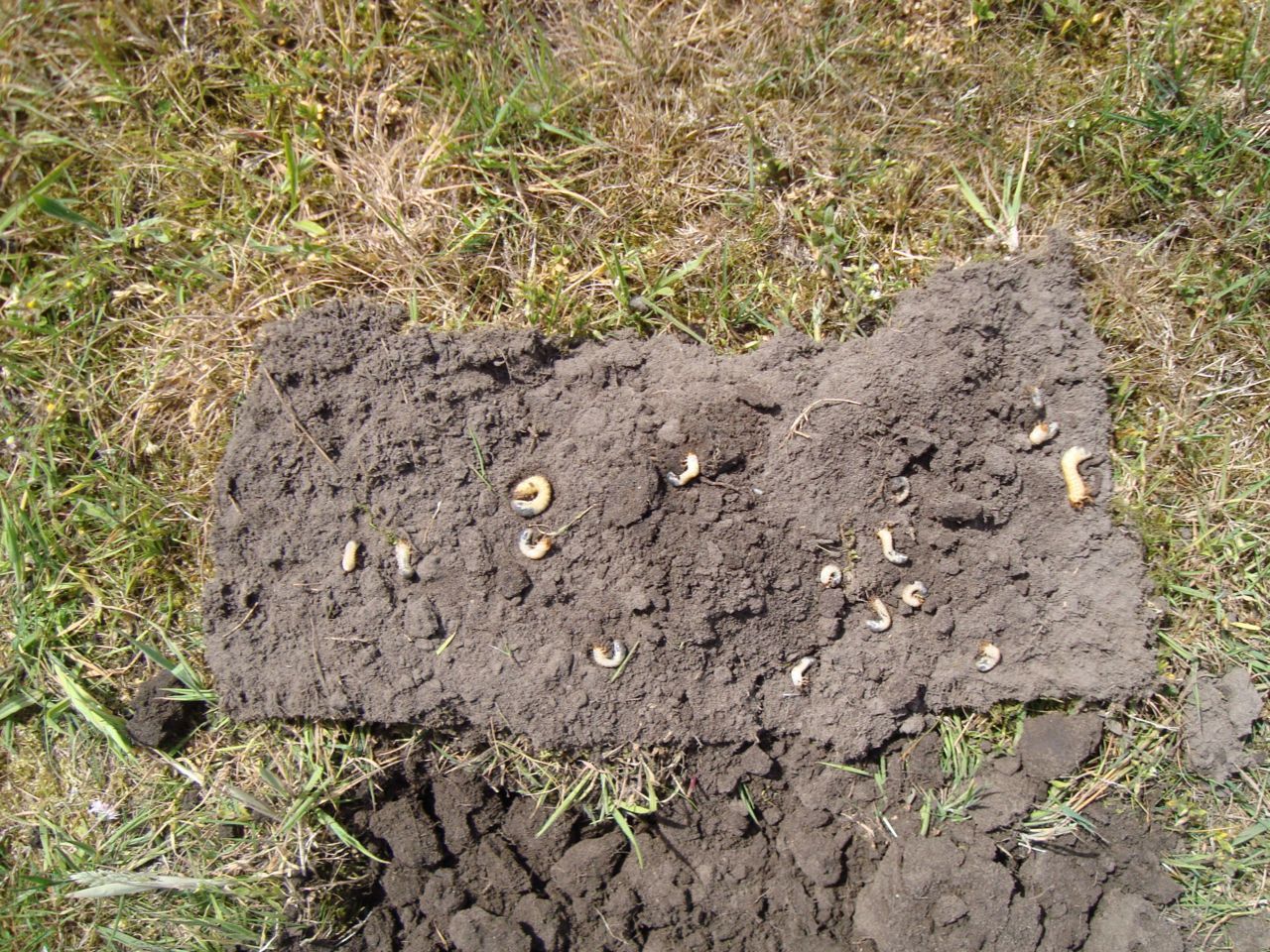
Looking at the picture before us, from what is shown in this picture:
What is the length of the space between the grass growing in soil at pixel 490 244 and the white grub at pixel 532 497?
0.63m

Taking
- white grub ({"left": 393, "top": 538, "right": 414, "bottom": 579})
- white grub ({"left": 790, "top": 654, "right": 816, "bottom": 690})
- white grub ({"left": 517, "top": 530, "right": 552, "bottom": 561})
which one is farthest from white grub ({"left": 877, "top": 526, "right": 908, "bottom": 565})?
white grub ({"left": 393, "top": 538, "right": 414, "bottom": 579})

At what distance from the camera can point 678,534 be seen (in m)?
2.56

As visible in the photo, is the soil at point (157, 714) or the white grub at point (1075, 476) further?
the soil at point (157, 714)

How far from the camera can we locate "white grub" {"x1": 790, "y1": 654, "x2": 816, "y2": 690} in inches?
104

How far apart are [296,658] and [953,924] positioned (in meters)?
2.36

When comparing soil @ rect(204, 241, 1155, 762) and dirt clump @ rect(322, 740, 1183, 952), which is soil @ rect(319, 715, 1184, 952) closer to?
dirt clump @ rect(322, 740, 1183, 952)

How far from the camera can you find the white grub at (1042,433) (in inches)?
106

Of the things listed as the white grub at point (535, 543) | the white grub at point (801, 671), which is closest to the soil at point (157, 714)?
the white grub at point (535, 543)

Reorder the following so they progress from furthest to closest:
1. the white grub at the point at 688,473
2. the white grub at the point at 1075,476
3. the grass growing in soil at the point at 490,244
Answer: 1. the grass growing in soil at the point at 490,244
2. the white grub at the point at 1075,476
3. the white grub at the point at 688,473

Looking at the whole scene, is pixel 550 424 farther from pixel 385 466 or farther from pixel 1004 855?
pixel 1004 855

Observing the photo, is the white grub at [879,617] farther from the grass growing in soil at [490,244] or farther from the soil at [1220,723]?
the soil at [1220,723]

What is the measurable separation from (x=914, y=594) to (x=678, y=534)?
83 centimetres

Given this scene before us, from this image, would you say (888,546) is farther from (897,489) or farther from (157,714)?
(157,714)

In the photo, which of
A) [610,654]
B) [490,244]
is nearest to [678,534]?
[610,654]
